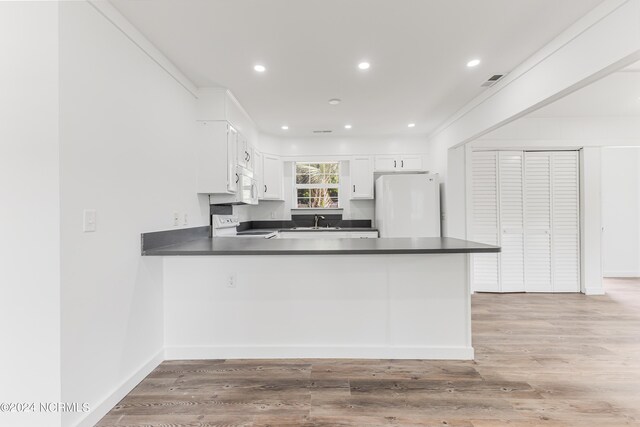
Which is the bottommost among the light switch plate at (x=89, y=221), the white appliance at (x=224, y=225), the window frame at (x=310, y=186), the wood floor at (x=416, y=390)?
the wood floor at (x=416, y=390)

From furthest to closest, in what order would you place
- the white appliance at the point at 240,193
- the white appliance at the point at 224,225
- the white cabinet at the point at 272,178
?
1. the white cabinet at the point at 272,178
2. the white appliance at the point at 224,225
3. the white appliance at the point at 240,193

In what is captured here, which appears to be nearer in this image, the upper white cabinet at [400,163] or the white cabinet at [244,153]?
the white cabinet at [244,153]

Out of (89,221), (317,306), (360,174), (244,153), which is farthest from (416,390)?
(360,174)

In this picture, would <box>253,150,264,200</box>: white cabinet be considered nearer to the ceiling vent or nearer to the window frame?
the window frame

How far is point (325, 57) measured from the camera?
7.84ft

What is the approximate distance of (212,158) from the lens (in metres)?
2.95

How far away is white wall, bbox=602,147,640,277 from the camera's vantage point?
5137mm

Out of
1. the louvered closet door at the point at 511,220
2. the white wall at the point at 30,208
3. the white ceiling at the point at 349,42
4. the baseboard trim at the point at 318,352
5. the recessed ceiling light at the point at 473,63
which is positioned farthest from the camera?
the louvered closet door at the point at 511,220

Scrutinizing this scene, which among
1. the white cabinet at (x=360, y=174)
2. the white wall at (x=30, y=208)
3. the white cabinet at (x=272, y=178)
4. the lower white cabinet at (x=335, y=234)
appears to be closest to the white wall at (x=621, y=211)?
the white cabinet at (x=360, y=174)

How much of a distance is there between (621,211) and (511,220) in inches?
109

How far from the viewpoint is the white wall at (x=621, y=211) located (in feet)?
16.9

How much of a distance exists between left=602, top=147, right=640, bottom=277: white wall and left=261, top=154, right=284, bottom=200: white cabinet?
5.63 metres

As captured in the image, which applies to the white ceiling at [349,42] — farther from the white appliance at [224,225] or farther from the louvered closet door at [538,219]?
the louvered closet door at [538,219]

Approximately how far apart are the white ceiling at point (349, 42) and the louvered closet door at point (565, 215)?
82.6 inches
